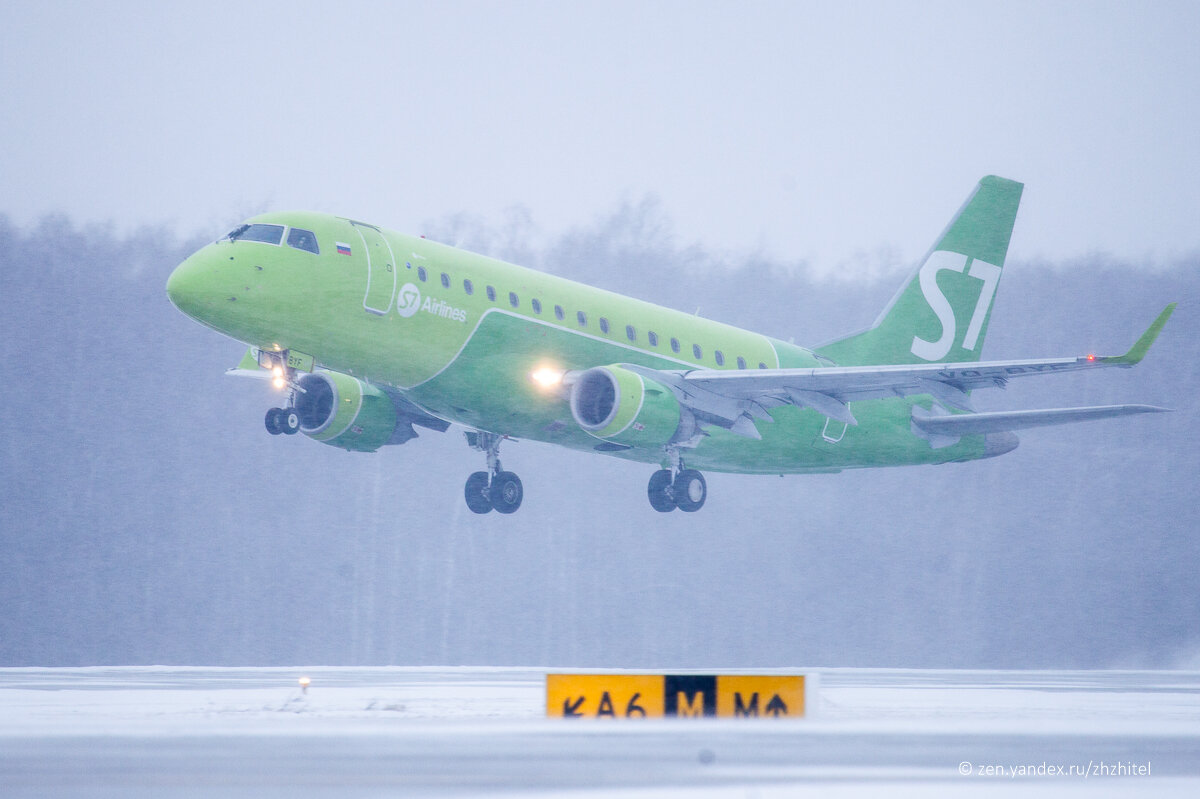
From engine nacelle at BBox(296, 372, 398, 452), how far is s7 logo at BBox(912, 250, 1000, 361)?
48.6 ft

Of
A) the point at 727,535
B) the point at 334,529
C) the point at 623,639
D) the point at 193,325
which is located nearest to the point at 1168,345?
the point at 727,535

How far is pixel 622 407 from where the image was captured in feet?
96.8

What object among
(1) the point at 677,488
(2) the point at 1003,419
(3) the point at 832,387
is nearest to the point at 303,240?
(1) the point at 677,488

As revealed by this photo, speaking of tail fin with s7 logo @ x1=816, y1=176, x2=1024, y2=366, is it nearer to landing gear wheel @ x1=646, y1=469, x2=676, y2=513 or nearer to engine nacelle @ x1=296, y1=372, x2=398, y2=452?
landing gear wheel @ x1=646, y1=469, x2=676, y2=513

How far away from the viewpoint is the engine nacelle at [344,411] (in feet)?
108

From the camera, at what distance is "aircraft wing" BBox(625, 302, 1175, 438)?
30156 millimetres

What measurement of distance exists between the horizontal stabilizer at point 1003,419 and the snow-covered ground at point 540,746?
632 cm

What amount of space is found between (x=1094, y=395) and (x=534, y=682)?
59.8 meters

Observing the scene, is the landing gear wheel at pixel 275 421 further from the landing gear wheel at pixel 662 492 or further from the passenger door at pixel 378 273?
the landing gear wheel at pixel 662 492

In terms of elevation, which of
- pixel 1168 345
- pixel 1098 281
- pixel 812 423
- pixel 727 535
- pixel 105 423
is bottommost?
pixel 812 423

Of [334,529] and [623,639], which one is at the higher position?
[334,529]

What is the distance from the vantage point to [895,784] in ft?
50.1

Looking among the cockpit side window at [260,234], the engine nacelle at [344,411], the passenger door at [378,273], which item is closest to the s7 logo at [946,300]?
the engine nacelle at [344,411]

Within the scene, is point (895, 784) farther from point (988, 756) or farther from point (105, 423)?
point (105, 423)
